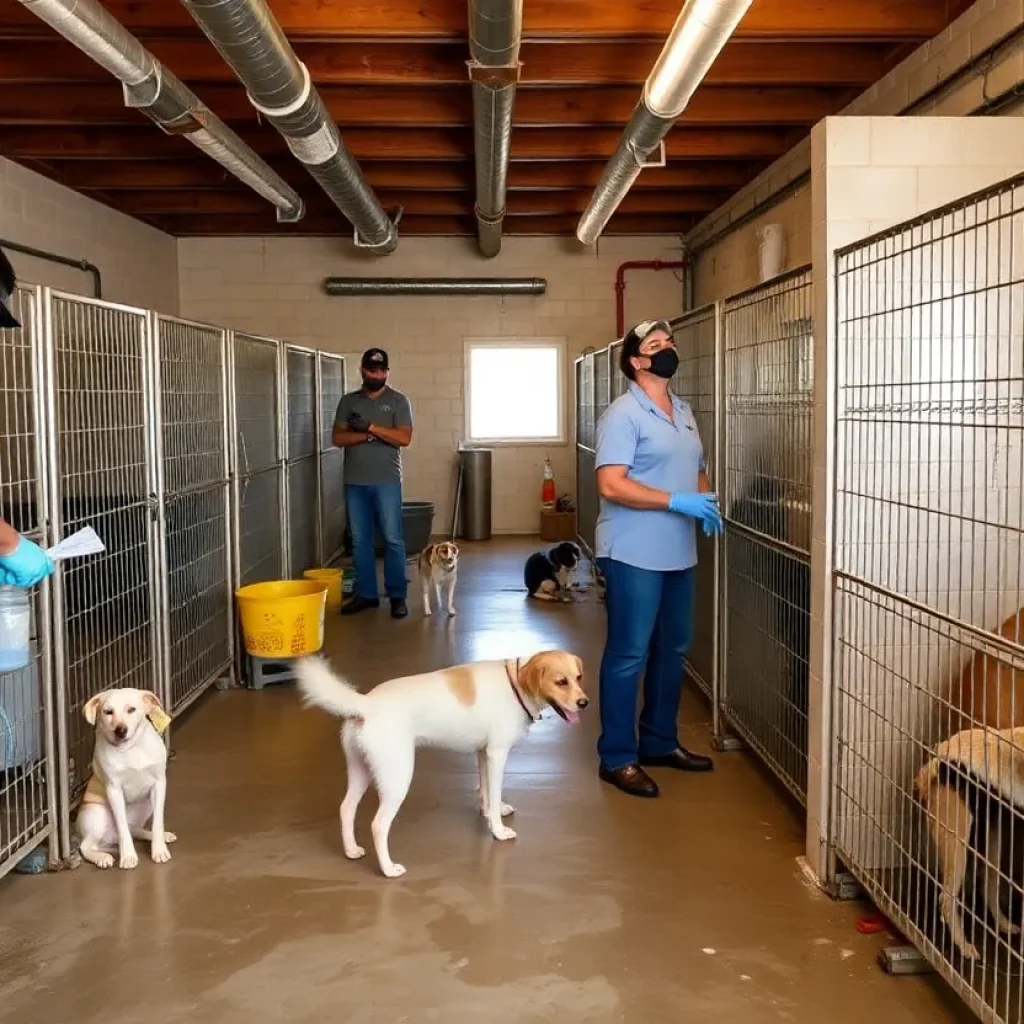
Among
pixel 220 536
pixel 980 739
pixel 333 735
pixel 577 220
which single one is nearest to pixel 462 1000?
pixel 980 739

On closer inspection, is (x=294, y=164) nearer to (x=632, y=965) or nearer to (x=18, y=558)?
(x=18, y=558)

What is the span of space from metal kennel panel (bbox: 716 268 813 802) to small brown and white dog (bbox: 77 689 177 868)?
193cm

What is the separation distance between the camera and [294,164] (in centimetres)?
754

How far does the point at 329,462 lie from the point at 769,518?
508 cm

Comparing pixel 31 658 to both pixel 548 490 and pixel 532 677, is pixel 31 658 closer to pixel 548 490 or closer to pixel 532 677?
pixel 532 677

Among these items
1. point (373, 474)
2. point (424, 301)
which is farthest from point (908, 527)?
point (424, 301)

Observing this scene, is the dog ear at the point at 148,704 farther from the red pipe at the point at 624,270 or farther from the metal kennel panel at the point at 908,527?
the red pipe at the point at 624,270

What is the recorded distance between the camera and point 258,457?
5594 mm

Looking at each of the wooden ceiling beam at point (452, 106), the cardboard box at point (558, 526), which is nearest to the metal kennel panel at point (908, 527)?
the wooden ceiling beam at point (452, 106)

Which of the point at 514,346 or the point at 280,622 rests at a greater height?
the point at 514,346

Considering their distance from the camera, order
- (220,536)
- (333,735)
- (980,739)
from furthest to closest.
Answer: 1. (220,536)
2. (333,735)
3. (980,739)

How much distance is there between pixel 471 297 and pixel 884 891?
8.22m

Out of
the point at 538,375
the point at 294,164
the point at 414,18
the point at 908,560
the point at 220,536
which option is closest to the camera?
the point at 908,560

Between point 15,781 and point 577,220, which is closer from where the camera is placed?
point 15,781
